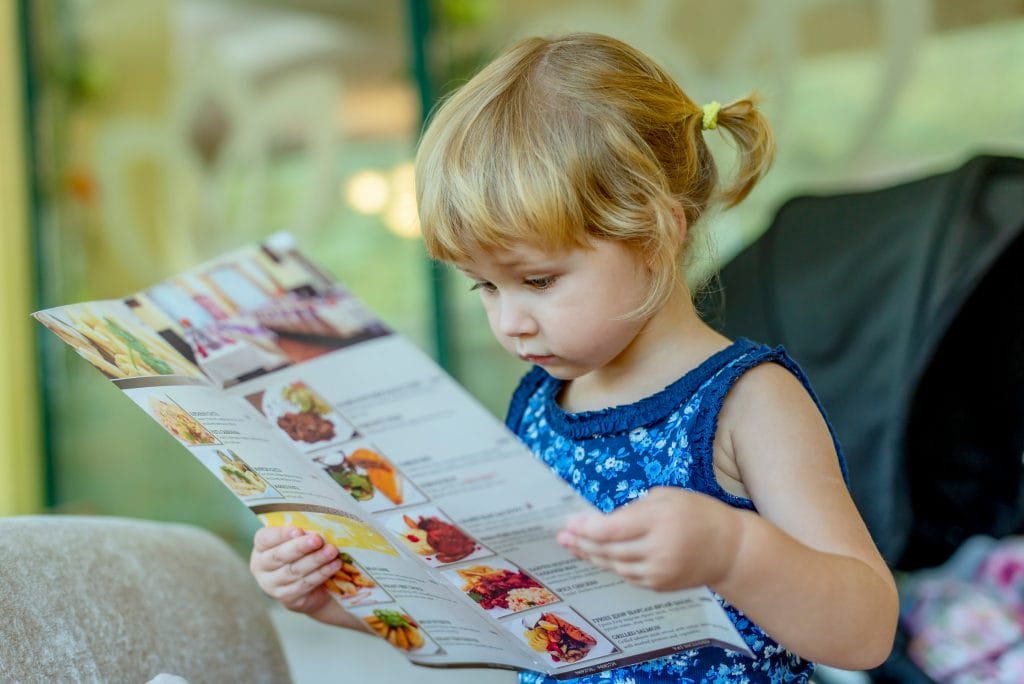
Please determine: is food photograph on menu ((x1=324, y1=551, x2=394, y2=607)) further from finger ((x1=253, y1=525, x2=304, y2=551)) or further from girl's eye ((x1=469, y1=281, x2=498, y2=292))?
girl's eye ((x1=469, y1=281, x2=498, y2=292))

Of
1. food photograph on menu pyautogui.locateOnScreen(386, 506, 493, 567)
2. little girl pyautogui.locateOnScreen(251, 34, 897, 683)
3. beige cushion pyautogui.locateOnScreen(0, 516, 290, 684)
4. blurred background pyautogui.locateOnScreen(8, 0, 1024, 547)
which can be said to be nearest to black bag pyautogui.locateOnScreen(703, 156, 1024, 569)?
blurred background pyautogui.locateOnScreen(8, 0, 1024, 547)

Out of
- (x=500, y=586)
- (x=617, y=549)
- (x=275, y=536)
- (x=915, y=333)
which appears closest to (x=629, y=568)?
(x=617, y=549)

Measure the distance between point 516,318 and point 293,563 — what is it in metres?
0.27

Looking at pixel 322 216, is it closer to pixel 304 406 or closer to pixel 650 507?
pixel 304 406

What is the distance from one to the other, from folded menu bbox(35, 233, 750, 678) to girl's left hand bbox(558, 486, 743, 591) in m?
0.05

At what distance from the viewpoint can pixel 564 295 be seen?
812 millimetres

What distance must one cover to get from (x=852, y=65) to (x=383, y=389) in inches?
73.6

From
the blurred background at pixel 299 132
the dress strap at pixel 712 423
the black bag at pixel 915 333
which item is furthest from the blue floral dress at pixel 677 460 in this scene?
A: the blurred background at pixel 299 132

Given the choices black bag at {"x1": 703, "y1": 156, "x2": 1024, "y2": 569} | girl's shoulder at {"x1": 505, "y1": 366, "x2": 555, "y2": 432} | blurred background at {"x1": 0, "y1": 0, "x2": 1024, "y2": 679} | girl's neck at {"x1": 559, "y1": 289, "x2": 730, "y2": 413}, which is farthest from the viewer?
blurred background at {"x1": 0, "y1": 0, "x2": 1024, "y2": 679}

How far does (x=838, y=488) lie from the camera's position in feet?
2.48

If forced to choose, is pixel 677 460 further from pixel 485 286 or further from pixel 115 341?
pixel 115 341

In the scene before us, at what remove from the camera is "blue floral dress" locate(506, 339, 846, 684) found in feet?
2.75

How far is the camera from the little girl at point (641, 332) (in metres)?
0.72

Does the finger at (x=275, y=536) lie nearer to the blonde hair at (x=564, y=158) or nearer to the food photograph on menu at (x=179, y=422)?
the food photograph on menu at (x=179, y=422)
